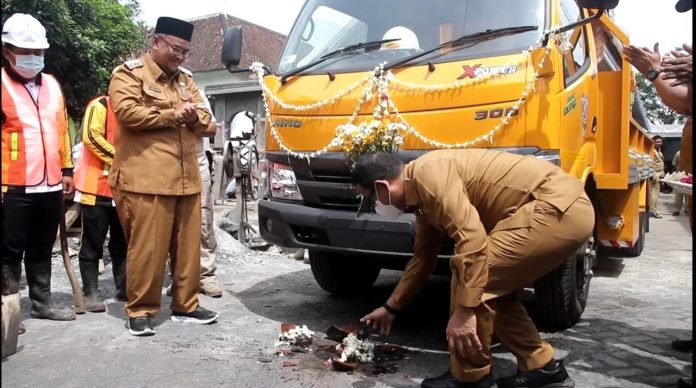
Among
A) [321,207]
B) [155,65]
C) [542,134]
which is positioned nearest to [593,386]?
[542,134]

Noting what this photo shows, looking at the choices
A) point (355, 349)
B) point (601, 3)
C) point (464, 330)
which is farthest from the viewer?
point (355, 349)

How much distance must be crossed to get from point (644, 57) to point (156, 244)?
314 cm

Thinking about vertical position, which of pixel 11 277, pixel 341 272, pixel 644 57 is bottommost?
pixel 341 272

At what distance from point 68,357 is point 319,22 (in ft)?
8.97

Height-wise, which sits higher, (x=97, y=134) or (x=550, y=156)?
(x=97, y=134)

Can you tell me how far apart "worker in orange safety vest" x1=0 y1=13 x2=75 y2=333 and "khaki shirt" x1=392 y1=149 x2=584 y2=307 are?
256 cm

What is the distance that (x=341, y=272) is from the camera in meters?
5.11

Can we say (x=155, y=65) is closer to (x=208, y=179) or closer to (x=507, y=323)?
(x=208, y=179)

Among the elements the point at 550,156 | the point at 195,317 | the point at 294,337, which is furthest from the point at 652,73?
the point at 195,317

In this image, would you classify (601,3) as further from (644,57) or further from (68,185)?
(68,185)

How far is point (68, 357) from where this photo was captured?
358 cm

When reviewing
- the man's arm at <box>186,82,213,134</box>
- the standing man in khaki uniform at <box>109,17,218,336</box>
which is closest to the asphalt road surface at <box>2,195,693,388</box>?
the standing man in khaki uniform at <box>109,17,218,336</box>

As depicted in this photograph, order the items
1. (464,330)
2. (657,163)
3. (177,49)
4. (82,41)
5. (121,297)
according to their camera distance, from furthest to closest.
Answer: (657,163)
(82,41)
(121,297)
(177,49)
(464,330)

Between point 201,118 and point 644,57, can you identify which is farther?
point 201,118
